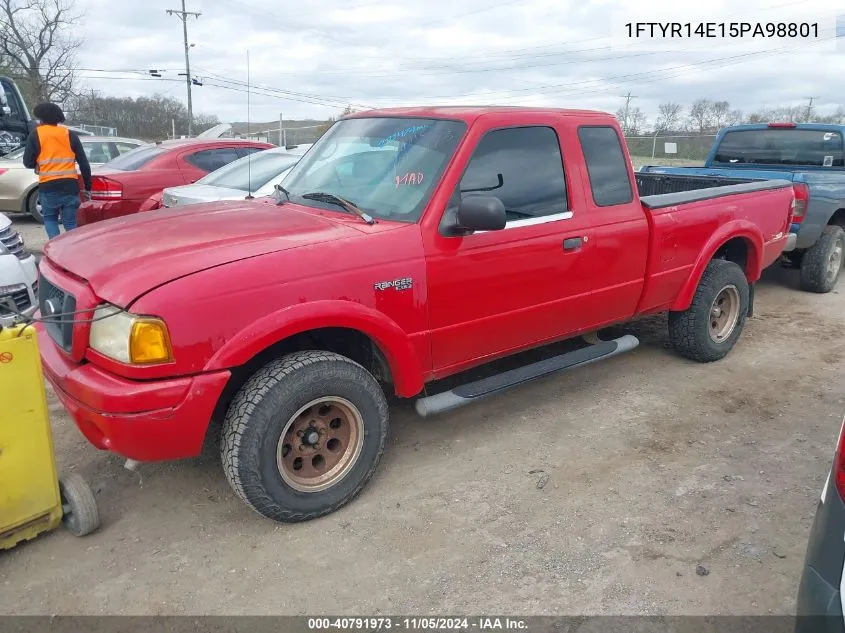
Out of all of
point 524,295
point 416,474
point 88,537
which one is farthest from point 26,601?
point 524,295

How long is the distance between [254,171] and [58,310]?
14.4 feet

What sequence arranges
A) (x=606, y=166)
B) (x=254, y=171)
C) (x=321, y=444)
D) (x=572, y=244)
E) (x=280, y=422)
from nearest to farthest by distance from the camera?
(x=280, y=422)
(x=321, y=444)
(x=572, y=244)
(x=606, y=166)
(x=254, y=171)

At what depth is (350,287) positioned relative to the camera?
3.03 m

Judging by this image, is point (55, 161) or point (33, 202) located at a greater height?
point (55, 161)

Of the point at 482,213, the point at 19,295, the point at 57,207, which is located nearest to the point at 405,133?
the point at 482,213

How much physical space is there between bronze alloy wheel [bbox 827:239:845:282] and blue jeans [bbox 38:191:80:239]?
8.80m

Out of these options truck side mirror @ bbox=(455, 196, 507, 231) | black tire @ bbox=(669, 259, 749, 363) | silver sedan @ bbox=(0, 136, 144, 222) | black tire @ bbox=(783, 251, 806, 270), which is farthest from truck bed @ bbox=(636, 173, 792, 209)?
silver sedan @ bbox=(0, 136, 144, 222)

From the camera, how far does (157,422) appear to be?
265cm

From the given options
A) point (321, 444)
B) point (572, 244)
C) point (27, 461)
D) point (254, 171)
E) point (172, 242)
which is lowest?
point (321, 444)

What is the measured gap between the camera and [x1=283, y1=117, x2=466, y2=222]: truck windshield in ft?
11.2

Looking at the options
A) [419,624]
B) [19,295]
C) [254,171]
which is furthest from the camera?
[254,171]

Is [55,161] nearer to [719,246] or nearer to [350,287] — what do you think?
[350,287]

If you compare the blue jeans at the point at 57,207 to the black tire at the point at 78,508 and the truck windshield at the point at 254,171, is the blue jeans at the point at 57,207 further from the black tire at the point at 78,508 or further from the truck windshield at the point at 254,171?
the black tire at the point at 78,508

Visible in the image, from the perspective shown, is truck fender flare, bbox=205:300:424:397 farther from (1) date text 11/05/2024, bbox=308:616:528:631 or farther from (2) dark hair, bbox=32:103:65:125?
(2) dark hair, bbox=32:103:65:125
